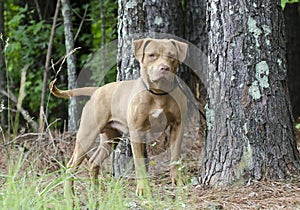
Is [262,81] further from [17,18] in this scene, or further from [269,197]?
[17,18]

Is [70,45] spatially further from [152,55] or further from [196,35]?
[152,55]

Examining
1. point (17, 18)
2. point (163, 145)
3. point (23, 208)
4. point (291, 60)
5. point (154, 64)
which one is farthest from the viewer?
point (291, 60)

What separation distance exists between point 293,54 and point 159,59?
643cm

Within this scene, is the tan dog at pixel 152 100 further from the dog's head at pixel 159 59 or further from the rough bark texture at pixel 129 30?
the rough bark texture at pixel 129 30

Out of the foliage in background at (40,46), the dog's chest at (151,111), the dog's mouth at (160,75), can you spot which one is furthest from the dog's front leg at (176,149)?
the foliage in background at (40,46)

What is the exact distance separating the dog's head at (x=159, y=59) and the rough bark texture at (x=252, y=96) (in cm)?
48

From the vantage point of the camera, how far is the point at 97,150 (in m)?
5.84

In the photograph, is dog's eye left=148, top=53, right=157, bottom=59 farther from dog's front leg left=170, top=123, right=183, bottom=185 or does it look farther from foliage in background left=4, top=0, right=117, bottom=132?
foliage in background left=4, top=0, right=117, bottom=132

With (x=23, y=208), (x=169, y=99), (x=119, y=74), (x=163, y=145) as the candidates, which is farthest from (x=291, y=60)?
(x=23, y=208)

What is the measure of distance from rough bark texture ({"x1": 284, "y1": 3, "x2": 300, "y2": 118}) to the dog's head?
6.08 meters

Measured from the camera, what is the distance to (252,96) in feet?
15.2

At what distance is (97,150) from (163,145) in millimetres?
1404

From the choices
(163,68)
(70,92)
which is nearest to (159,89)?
(163,68)

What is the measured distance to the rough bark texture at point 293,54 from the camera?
35.2 ft
